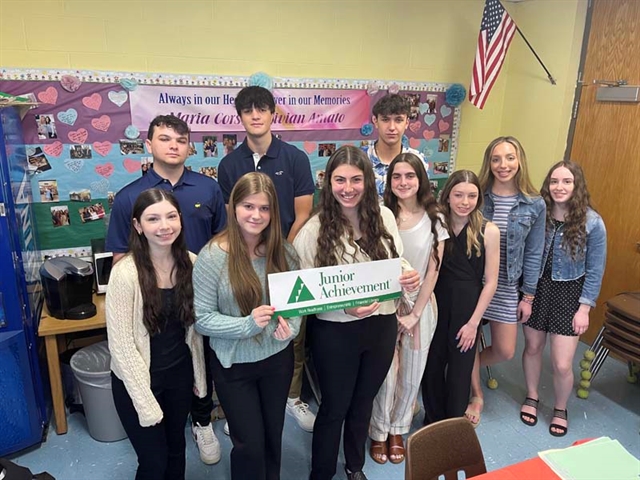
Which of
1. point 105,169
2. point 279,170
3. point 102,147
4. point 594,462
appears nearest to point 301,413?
point 279,170

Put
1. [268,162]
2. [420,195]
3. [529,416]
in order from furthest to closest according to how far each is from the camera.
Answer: [529,416]
[268,162]
[420,195]

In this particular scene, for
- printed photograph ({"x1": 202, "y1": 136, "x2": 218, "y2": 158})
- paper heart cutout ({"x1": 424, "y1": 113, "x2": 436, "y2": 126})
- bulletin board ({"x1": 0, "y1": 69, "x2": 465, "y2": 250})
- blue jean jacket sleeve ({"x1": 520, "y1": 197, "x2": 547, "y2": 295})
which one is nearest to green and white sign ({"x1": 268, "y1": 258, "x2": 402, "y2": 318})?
blue jean jacket sleeve ({"x1": 520, "y1": 197, "x2": 547, "y2": 295})

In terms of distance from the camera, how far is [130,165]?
10.7 feet

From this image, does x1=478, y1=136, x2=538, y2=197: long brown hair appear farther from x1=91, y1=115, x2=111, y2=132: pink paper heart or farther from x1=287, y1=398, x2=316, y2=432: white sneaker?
x1=91, y1=115, x2=111, y2=132: pink paper heart

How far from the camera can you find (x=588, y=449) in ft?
5.05

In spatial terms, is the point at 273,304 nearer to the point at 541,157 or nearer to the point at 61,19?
the point at 61,19

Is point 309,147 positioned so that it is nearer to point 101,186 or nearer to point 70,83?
point 101,186

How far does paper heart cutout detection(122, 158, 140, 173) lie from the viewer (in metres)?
3.23

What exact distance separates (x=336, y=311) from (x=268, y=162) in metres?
1.06

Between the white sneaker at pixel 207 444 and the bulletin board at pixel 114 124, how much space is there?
1.50 m

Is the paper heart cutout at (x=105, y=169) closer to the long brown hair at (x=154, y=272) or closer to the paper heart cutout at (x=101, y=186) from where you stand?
the paper heart cutout at (x=101, y=186)

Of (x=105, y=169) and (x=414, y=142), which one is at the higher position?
(x=414, y=142)

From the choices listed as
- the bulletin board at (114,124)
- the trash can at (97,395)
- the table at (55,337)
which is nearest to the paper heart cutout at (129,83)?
the bulletin board at (114,124)

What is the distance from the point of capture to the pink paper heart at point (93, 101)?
3043 millimetres
